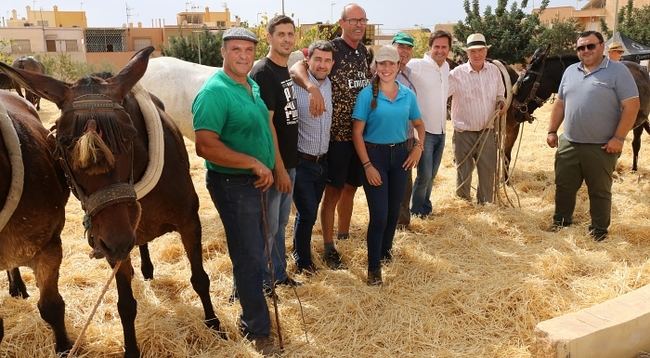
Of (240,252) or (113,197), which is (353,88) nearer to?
(240,252)

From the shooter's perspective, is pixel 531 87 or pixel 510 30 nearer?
pixel 531 87

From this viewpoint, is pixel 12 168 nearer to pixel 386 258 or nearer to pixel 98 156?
pixel 98 156

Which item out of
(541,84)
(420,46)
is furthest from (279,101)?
(420,46)

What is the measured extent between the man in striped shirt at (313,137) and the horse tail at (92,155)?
5.63 ft

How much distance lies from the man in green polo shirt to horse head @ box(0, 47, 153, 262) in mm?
447

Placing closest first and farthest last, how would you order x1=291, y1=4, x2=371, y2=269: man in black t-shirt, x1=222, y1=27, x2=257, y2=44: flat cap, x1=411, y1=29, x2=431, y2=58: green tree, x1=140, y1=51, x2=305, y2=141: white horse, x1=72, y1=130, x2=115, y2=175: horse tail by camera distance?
x1=72, y1=130, x2=115, y2=175: horse tail, x1=222, y1=27, x2=257, y2=44: flat cap, x1=291, y1=4, x2=371, y2=269: man in black t-shirt, x1=140, y1=51, x2=305, y2=141: white horse, x1=411, y1=29, x2=431, y2=58: green tree

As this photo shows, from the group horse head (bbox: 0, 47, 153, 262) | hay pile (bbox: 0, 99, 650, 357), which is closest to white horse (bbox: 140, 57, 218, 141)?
hay pile (bbox: 0, 99, 650, 357)

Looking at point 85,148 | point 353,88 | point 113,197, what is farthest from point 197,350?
point 353,88

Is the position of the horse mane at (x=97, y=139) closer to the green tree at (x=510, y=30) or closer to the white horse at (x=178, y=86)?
the white horse at (x=178, y=86)

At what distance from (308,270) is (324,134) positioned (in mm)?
1164

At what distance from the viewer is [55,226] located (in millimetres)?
2668

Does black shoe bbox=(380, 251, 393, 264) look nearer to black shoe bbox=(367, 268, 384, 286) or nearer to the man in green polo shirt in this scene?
black shoe bbox=(367, 268, 384, 286)

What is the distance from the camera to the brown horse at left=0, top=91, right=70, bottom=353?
2449 mm

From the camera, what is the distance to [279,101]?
3195mm
